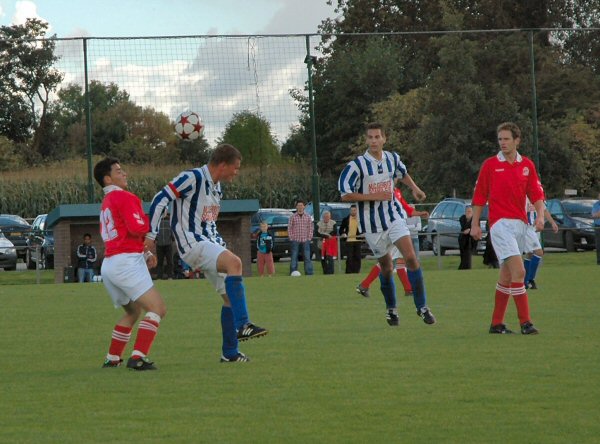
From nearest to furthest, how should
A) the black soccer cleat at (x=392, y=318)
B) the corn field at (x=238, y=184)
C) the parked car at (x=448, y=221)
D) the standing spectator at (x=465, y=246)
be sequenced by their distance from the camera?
the black soccer cleat at (x=392, y=318) → the standing spectator at (x=465, y=246) → the corn field at (x=238, y=184) → the parked car at (x=448, y=221)

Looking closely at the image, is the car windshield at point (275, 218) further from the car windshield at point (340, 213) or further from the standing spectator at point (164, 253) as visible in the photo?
the standing spectator at point (164, 253)

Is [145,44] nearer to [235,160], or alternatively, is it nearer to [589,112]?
[235,160]

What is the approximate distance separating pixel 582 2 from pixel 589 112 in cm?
1817

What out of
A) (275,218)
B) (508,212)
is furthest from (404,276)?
(275,218)

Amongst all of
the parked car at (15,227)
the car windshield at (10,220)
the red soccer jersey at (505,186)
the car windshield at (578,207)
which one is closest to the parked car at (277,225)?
the parked car at (15,227)

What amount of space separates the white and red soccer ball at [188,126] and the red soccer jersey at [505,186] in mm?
18077

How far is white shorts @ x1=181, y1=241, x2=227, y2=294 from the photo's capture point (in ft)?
34.8

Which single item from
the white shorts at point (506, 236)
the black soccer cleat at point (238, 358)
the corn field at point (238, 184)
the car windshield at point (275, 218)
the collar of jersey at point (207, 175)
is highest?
the corn field at point (238, 184)

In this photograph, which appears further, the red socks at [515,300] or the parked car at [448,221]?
the parked car at [448,221]

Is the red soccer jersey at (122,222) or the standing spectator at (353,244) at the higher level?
the red soccer jersey at (122,222)

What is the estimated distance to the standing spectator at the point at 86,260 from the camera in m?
29.2

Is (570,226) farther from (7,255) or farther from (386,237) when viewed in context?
(386,237)

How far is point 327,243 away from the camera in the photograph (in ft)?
102

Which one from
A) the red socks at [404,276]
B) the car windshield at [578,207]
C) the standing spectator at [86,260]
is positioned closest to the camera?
the red socks at [404,276]
